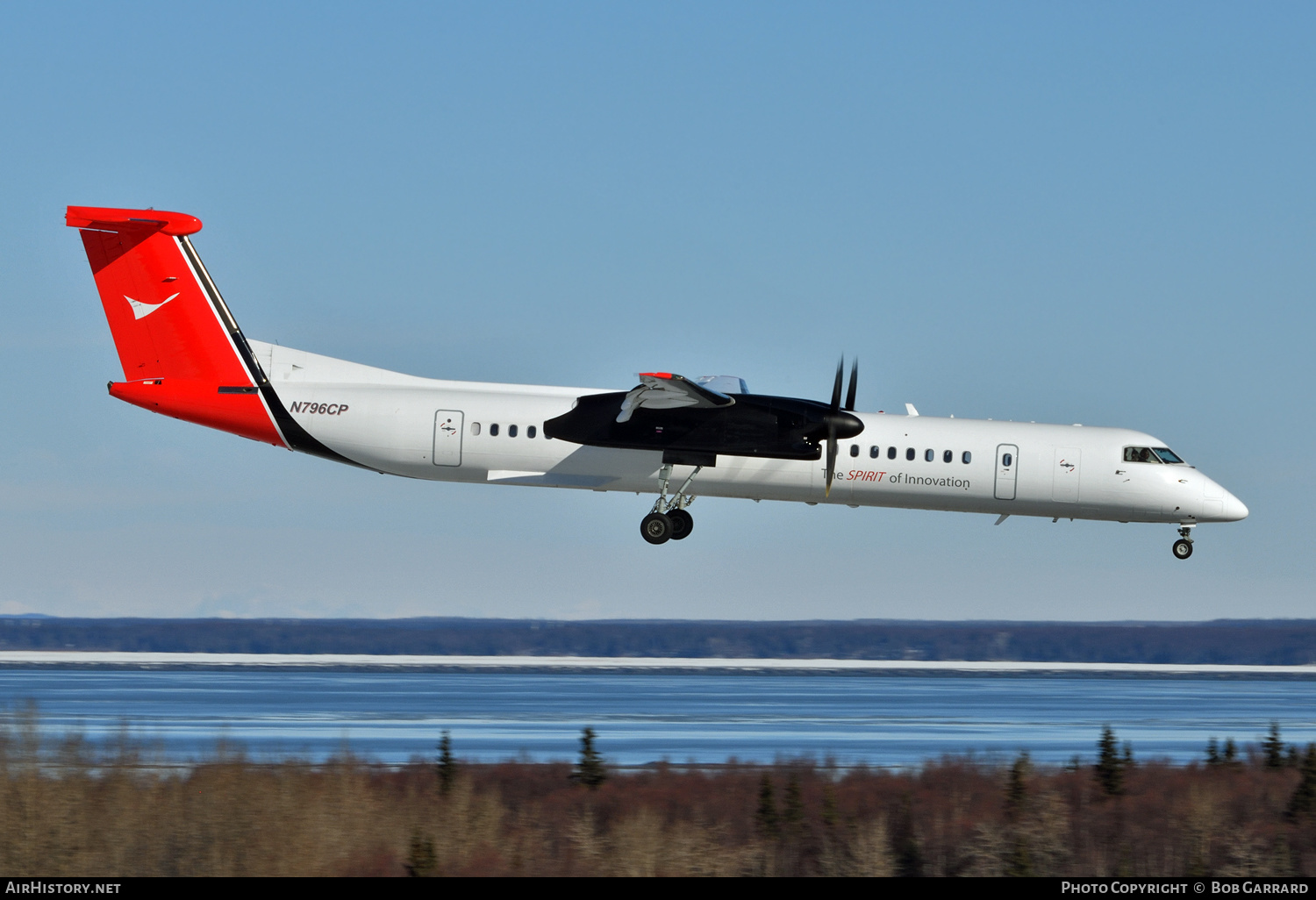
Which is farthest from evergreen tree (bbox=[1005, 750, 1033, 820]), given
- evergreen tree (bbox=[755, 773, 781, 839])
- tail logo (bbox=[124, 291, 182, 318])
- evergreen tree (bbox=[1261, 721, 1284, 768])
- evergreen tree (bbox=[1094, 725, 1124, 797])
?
tail logo (bbox=[124, 291, 182, 318])

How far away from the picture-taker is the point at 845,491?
107 feet

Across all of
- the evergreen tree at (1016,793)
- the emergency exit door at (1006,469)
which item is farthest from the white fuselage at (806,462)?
the evergreen tree at (1016,793)

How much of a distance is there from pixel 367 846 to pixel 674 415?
11963 millimetres

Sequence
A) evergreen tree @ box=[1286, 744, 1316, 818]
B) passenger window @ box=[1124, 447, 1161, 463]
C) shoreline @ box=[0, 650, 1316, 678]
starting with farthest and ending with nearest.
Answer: shoreline @ box=[0, 650, 1316, 678] < evergreen tree @ box=[1286, 744, 1316, 818] < passenger window @ box=[1124, 447, 1161, 463]

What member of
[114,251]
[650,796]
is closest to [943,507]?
[650,796]

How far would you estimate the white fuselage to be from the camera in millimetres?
32281

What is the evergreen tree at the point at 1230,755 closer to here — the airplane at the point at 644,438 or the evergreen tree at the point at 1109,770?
the evergreen tree at the point at 1109,770

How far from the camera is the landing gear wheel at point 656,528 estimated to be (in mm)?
32375

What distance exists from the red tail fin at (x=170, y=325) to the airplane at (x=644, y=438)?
0.05 metres

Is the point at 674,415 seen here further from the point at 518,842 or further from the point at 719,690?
the point at 719,690

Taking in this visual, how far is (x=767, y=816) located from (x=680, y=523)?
8.64 m

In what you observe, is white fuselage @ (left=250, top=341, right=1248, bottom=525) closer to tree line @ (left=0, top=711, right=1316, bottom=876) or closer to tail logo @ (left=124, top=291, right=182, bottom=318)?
tail logo @ (left=124, top=291, right=182, bottom=318)

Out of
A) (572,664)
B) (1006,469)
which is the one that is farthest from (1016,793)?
(572,664)

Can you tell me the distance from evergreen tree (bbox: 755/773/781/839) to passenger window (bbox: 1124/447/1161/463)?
1253 cm
